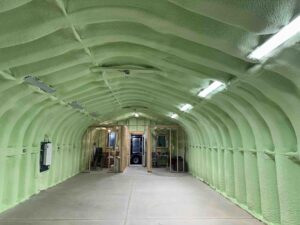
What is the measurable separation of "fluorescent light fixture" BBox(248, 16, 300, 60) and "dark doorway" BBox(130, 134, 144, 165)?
49.2 feet

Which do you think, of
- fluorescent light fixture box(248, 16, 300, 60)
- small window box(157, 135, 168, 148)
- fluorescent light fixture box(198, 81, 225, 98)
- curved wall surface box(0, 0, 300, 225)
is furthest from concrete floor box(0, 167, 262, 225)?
small window box(157, 135, 168, 148)

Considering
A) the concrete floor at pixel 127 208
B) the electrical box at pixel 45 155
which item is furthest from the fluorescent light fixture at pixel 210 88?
the electrical box at pixel 45 155

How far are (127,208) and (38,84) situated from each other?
115 inches

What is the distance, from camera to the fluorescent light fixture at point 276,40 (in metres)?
2.34

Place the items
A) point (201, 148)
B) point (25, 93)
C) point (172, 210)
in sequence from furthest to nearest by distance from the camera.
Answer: point (201, 148) < point (172, 210) < point (25, 93)

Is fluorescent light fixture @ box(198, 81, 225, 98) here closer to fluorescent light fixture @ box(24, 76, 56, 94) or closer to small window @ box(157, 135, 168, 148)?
fluorescent light fixture @ box(24, 76, 56, 94)

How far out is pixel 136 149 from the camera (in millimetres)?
18281

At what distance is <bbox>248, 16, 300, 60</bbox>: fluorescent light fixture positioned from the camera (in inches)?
92.1

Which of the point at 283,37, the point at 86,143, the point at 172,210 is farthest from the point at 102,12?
the point at 86,143

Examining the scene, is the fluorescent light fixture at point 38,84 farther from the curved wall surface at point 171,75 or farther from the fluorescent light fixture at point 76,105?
the fluorescent light fixture at point 76,105

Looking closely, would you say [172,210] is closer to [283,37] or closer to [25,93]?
[25,93]

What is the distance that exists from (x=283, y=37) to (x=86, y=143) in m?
11.9

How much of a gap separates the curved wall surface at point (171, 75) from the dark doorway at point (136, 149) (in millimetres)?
10062

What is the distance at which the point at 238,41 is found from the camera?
2.99 meters
